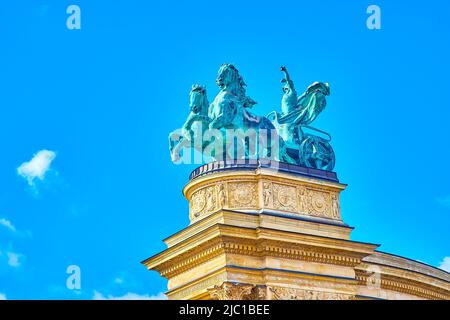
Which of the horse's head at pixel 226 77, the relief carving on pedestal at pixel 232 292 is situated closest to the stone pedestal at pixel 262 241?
the relief carving on pedestal at pixel 232 292

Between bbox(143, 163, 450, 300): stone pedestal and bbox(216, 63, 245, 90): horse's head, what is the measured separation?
324 centimetres

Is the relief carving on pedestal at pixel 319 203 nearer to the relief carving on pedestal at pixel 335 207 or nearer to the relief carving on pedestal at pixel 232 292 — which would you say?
the relief carving on pedestal at pixel 335 207

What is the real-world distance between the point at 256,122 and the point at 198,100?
239 cm

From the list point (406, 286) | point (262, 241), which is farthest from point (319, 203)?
point (406, 286)

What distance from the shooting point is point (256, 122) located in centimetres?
3039

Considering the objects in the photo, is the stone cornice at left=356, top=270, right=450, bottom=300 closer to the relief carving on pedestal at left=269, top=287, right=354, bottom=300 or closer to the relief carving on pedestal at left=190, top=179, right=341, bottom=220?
the relief carving on pedestal at left=269, top=287, right=354, bottom=300

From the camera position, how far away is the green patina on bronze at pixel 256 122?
30250mm

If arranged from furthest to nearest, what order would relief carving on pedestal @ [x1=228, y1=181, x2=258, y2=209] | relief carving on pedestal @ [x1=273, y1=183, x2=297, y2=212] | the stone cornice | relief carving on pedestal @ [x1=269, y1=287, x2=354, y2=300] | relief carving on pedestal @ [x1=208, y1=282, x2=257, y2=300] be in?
the stone cornice, relief carving on pedestal @ [x1=273, y1=183, x2=297, y2=212], relief carving on pedestal @ [x1=228, y1=181, x2=258, y2=209], relief carving on pedestal @ [x1=269, y1=287, x2=354, y2=300], relief carving on pedestal @ [x1=208, y1=282, x2=257, y2=300]

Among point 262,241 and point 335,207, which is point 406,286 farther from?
point 262,241

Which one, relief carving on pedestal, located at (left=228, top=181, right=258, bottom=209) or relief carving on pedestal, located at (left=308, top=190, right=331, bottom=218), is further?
relief carving on pedestal, located at (left=308, top=190, right=331, bottom=218)

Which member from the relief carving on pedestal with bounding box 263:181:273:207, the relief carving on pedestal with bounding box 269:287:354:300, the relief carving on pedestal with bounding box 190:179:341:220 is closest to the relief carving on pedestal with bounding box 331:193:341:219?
the relief carving on pedestal with bounding box 190:179:341:220

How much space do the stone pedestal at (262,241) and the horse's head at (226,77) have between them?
3243 millimetres

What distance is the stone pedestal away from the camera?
2762 centimetres
